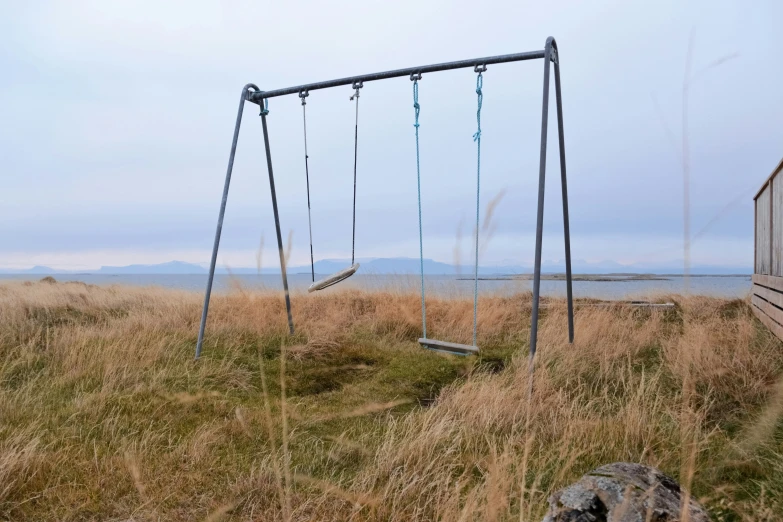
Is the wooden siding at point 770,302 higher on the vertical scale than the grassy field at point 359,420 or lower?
higher

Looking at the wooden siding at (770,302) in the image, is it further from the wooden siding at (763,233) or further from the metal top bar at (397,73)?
the metal top bar at (397,73)

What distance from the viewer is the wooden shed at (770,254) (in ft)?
20.1

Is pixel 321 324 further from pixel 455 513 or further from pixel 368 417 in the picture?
pixel 455 513

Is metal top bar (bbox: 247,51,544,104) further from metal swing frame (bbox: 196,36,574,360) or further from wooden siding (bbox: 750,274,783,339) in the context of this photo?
wooden siding (bbox: 750,274,783,339)

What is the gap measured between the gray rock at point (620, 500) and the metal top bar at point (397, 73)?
3.15m

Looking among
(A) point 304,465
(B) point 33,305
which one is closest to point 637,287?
(A) point 304,465

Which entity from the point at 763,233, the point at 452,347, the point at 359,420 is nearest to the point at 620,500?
the point at 359,420

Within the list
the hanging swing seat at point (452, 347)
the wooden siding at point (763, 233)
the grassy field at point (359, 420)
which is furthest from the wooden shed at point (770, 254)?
the hanging swing seat at point (452, 347)

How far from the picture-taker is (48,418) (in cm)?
329

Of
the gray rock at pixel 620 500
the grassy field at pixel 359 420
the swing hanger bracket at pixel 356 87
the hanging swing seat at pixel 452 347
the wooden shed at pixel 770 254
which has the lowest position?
the grassy field at pixel 359 420

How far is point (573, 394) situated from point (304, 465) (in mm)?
2039

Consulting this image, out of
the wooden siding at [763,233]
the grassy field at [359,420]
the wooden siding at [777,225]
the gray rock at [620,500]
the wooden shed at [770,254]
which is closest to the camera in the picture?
the gray rock at [620,500]

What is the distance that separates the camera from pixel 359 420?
3.45 metres

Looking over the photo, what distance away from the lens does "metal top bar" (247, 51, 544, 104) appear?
13.3ft
